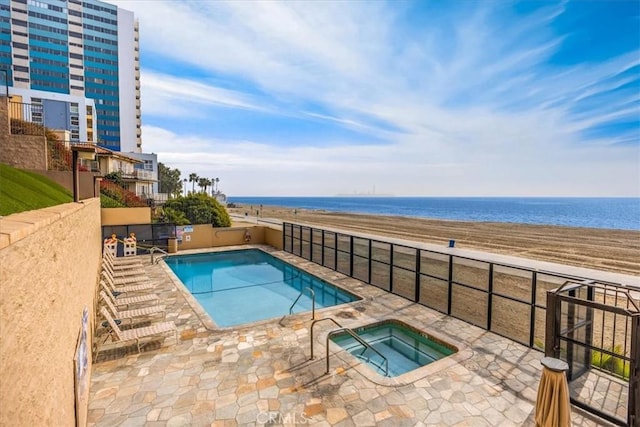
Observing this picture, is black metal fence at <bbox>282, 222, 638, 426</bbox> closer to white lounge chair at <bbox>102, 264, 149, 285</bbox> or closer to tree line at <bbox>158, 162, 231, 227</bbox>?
white lounge chair at <bbox>102, 264, 149, 285</bbox>

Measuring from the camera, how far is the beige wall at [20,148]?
47.4 ft

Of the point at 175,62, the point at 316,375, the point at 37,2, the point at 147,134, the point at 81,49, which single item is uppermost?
the point at 37,2

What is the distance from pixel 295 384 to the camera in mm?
5590

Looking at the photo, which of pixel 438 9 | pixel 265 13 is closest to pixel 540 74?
pixel 438 9

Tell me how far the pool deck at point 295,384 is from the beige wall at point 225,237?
459 inches

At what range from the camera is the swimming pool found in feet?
34.4

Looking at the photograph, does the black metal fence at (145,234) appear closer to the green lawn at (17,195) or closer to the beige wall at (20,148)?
the beige wall at (20,148)

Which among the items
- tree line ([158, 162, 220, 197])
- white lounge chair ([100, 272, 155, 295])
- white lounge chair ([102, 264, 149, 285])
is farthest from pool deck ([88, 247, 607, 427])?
tree line ([158, 162, 220, 197])

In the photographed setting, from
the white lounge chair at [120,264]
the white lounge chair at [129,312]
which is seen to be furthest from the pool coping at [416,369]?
the white lounge chair at [120,264]

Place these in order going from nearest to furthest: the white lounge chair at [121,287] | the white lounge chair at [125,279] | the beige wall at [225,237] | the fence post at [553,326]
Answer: the fence post at [553,326] → the white lounge chair at [121,287] → the white lounge chair at [125,279] → the beige wall at [225,237]

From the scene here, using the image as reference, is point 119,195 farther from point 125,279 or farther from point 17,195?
point 17,195

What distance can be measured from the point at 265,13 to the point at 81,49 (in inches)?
3067

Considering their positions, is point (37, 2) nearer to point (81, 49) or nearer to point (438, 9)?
point (81, 49)

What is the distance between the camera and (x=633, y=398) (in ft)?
14.6
